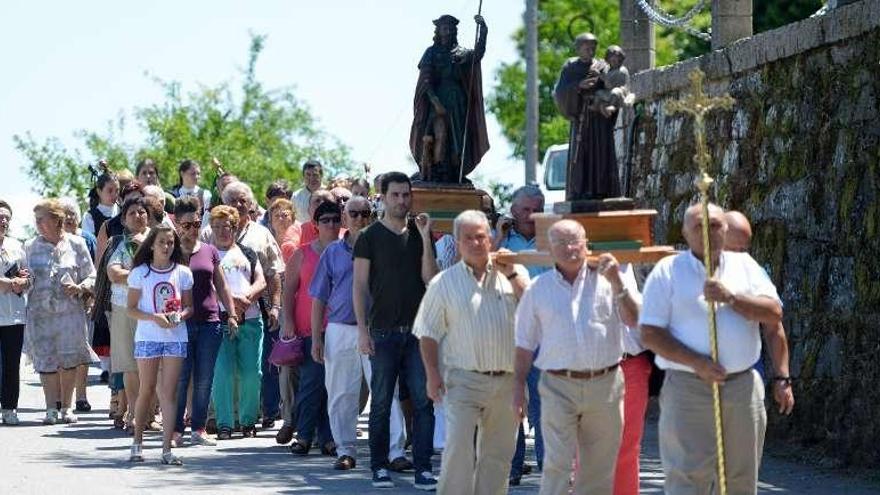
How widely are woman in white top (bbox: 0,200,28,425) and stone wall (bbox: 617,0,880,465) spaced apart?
5740 mm

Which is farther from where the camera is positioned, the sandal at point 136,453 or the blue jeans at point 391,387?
the sandal at point 136,453

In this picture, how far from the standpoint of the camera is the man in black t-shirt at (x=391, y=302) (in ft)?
49.0

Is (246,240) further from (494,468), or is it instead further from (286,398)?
(494,468)

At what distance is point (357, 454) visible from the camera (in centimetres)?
1689

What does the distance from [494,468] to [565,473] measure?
0.74m

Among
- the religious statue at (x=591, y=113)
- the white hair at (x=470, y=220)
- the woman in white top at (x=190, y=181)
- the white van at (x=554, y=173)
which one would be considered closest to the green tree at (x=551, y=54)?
the white van at (x=554, y=173)

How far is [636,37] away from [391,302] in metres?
8.47

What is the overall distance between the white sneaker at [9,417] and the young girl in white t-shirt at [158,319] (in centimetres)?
344

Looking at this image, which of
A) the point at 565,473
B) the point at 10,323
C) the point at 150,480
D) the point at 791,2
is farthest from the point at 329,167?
the point at 565,473

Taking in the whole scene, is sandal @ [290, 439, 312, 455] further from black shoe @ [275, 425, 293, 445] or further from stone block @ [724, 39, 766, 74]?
stone block @ [724, 39, 766, 74]

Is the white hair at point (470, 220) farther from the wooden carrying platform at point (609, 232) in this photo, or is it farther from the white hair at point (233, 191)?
the white hair at point (233, 191)

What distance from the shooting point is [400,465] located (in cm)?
1562

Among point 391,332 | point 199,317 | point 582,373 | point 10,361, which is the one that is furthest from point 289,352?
point 582,373

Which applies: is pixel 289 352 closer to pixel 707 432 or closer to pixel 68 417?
pixel 68 417
